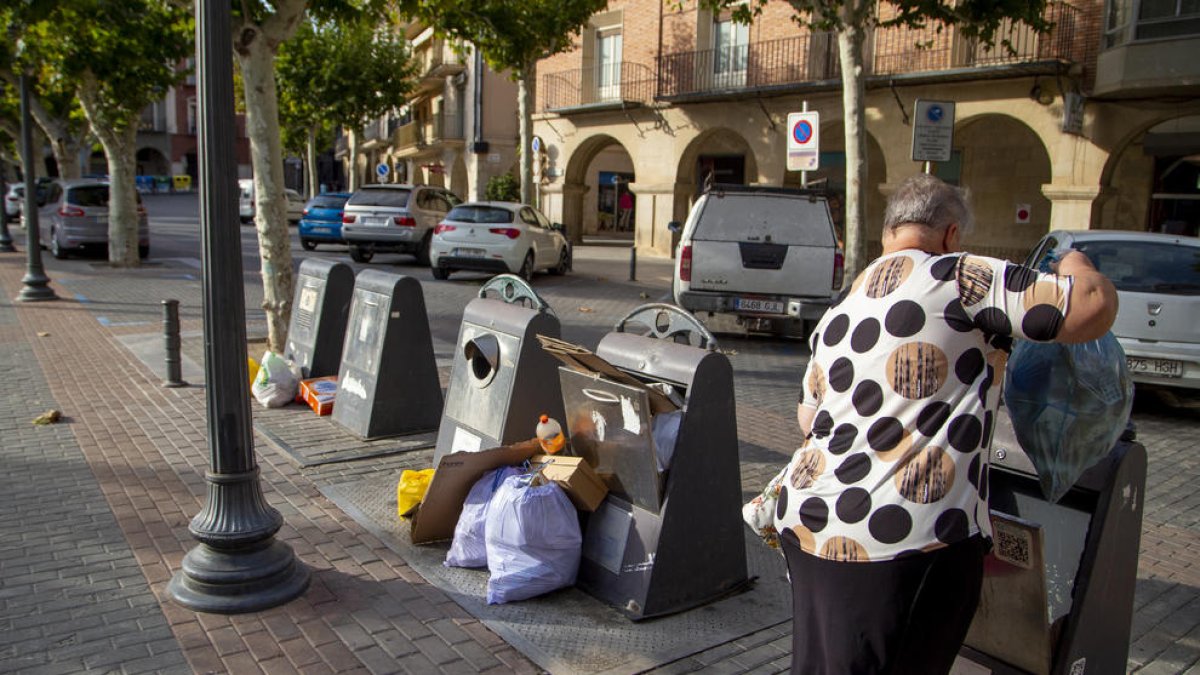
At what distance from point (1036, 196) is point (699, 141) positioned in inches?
338

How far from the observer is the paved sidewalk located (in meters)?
3.58

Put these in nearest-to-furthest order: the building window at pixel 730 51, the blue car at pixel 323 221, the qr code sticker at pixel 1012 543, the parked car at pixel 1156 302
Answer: the qr code sticker at pixel 1012 543
the parked car at pixel 1156 302
the blue car at pixel 323 221
the building window at pixel 730 51

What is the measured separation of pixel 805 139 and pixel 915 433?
34.8 feet

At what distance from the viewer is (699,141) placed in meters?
25.2

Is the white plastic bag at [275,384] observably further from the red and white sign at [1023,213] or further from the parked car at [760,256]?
the red and white sign at [1023,213]

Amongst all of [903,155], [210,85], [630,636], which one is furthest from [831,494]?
[903,155]

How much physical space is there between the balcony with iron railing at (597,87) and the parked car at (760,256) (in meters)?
15.4

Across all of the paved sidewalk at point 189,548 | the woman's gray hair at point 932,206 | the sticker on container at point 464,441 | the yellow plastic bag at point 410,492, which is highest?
the woman's gray hair at point 932,206

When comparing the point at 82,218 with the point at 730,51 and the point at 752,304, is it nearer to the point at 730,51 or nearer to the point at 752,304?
the point at 730,51

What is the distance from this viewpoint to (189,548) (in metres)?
4.61

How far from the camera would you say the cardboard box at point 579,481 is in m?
4.00

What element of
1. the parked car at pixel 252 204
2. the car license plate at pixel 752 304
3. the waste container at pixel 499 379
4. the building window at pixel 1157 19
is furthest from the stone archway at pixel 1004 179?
the parked car at pixel 252 204

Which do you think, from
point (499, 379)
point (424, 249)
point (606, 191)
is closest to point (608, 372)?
point (499, 379)

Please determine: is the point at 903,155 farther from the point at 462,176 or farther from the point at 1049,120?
the point at 462,176
